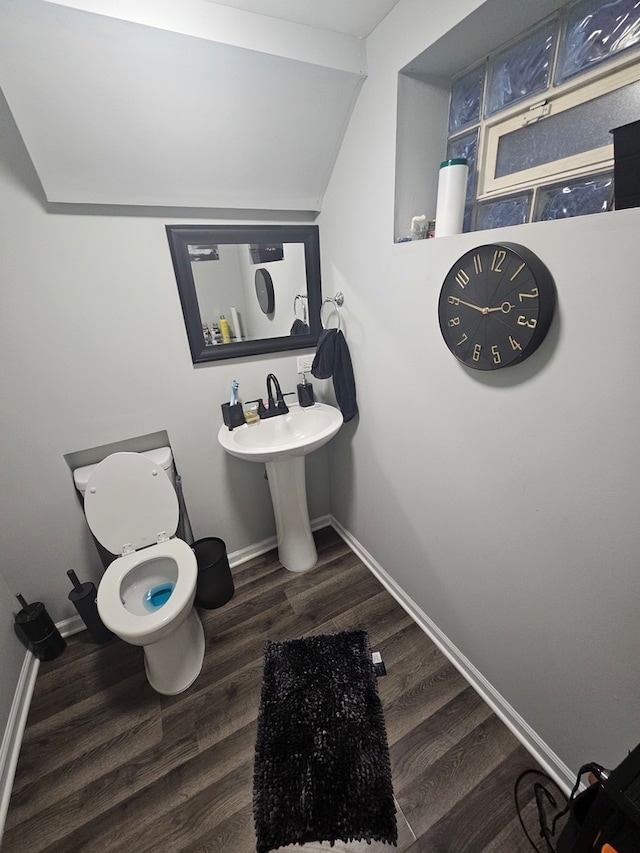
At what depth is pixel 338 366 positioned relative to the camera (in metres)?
1.61

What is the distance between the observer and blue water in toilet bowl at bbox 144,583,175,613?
4.76 ft

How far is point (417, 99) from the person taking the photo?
1092 millimetres

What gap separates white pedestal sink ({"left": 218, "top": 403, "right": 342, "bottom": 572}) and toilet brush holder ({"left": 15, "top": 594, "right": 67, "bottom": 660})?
1109mm

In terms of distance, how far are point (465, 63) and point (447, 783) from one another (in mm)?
2296

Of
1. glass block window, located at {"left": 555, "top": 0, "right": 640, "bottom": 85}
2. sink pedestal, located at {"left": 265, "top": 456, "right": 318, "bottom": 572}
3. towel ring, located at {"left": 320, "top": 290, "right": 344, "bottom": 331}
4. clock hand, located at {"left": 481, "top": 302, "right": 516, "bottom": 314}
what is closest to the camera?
glass block window, located at {"left": 555, "top": 0, "right": 640, "bottom": 85}

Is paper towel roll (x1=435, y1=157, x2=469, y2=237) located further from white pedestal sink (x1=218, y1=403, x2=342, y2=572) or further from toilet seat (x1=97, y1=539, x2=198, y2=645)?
toilet seat (x1=97, y1=539, x2=198, y2=645)

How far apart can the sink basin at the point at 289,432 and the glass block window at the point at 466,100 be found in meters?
1.17

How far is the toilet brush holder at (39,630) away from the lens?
1450 mm

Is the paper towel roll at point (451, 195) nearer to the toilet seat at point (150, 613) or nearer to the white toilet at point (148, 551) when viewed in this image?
the white toilet at point (148, 551)

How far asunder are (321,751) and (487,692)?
66cm

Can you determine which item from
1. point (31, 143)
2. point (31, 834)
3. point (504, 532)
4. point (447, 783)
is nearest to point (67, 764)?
point (31, 834)

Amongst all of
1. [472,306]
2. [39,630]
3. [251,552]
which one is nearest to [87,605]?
[39,630]

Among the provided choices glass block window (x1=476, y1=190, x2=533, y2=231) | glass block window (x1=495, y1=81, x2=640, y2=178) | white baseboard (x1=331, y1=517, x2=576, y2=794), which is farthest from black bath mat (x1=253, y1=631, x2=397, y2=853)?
glass block window (x1=495, y1=81, x2=640, y2=178)

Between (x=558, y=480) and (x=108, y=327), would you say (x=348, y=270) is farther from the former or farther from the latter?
(x=558, y=480)
